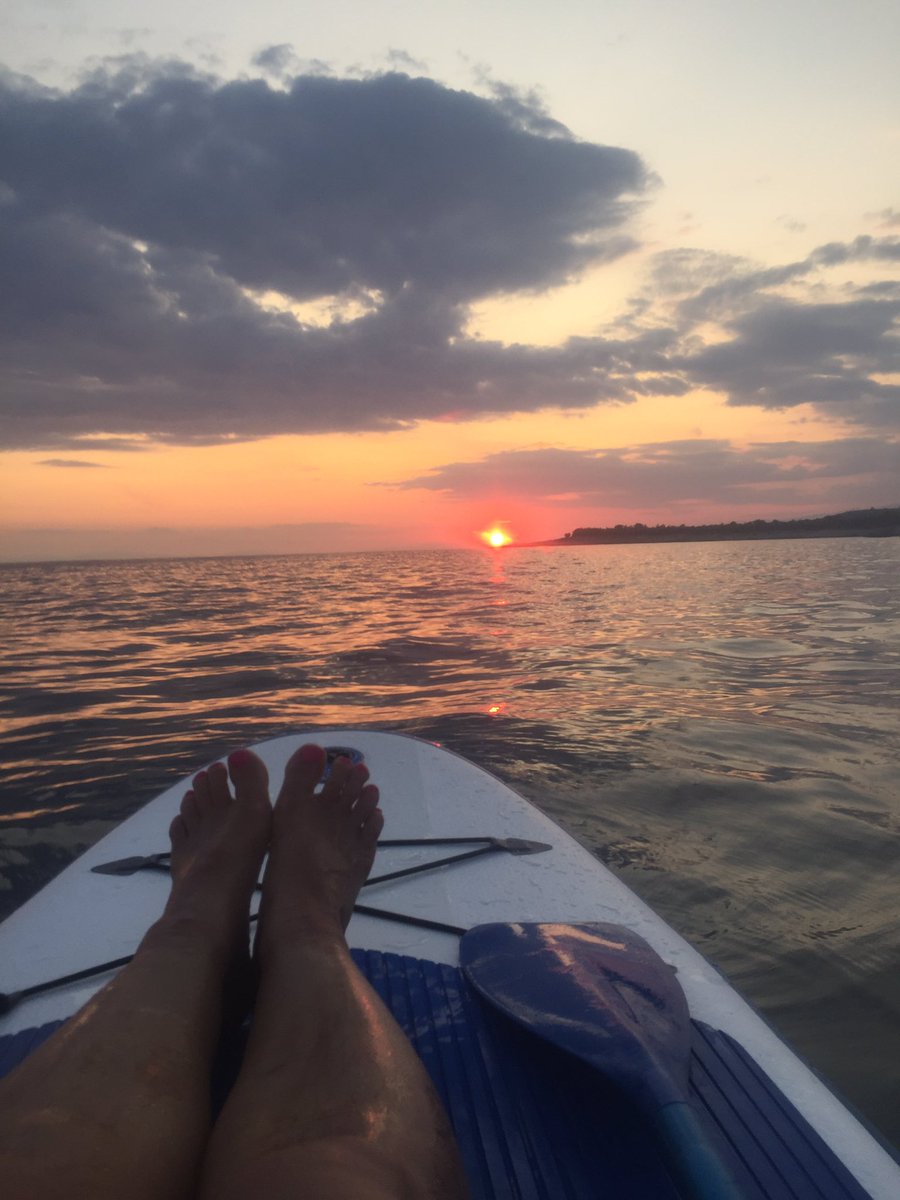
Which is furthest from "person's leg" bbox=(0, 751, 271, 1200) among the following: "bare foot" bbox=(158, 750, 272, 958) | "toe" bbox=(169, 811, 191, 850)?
"toe" bbox=(169, 811, 191, 850)

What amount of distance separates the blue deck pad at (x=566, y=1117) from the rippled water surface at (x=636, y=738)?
800 millimetres

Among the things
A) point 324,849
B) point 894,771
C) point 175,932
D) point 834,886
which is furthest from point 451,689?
point 175,932

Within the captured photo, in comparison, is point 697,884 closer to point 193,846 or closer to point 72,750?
point 193,846

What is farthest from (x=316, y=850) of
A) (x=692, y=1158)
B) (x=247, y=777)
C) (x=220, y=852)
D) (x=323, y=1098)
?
(x=692, y=1158)

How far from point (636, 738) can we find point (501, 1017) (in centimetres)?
349

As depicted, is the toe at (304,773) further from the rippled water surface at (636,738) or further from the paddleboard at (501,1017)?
the rippled water surface at (636,738)

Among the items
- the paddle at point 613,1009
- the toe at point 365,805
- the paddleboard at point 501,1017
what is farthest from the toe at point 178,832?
the paddle at point 613,1009

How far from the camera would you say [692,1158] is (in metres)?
0.94

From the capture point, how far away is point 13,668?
7547 millimetres

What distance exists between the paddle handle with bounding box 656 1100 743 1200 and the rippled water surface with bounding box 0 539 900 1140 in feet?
3.66

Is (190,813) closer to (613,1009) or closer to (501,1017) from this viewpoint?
(501,1017)

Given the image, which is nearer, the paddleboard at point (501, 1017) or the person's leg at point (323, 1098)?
the person's leg at point (323, 1098)

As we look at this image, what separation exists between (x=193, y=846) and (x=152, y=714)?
3.92 metres

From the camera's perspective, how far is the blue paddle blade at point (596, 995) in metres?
1.15
